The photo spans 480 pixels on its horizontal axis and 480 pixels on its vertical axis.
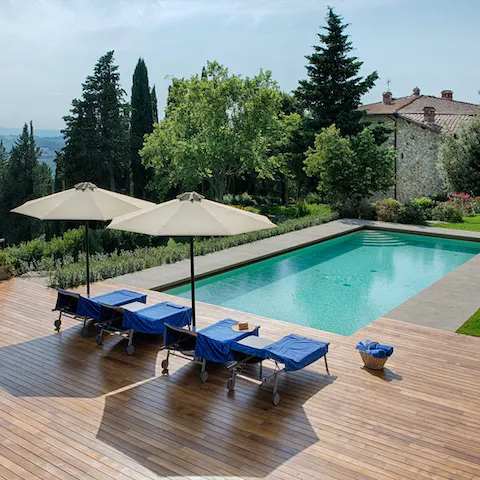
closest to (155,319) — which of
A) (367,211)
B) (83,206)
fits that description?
(83,206)

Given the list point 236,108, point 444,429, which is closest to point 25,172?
point 236,108

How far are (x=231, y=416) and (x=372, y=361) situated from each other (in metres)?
2.21

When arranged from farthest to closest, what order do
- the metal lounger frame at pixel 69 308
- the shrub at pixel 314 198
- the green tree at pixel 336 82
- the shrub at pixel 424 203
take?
the shrub at pixel 314 198 → the green tree at pixel 336 82 → the shrub at pixel 424 203 → the metal lounger frame at pixel 69 308

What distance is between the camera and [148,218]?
7078mm

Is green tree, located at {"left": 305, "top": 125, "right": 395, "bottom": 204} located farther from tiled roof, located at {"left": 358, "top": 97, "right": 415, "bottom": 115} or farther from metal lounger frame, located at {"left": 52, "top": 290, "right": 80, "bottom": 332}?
metal lounger frame, located at {"left": 52, "top": 290, "right": 80, "bottom": 332}

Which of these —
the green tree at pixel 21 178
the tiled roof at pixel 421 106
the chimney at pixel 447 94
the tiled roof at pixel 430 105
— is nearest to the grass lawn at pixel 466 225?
the tiled roof at pixel 430 105

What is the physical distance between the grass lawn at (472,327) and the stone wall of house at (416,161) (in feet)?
73.6

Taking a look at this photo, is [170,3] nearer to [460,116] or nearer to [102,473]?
[102,473]

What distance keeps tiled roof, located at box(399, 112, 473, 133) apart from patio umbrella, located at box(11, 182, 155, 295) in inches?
1008

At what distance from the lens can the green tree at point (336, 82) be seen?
27922mm

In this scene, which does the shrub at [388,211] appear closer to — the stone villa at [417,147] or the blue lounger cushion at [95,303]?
the stone villa at [417,147]

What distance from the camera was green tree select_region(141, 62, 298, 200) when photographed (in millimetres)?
23078

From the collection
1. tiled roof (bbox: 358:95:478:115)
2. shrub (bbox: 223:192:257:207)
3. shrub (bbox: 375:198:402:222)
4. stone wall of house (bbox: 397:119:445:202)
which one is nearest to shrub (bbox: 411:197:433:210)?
shrub (bbox: 375:198:402:222)

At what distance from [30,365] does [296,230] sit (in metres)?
14.2
